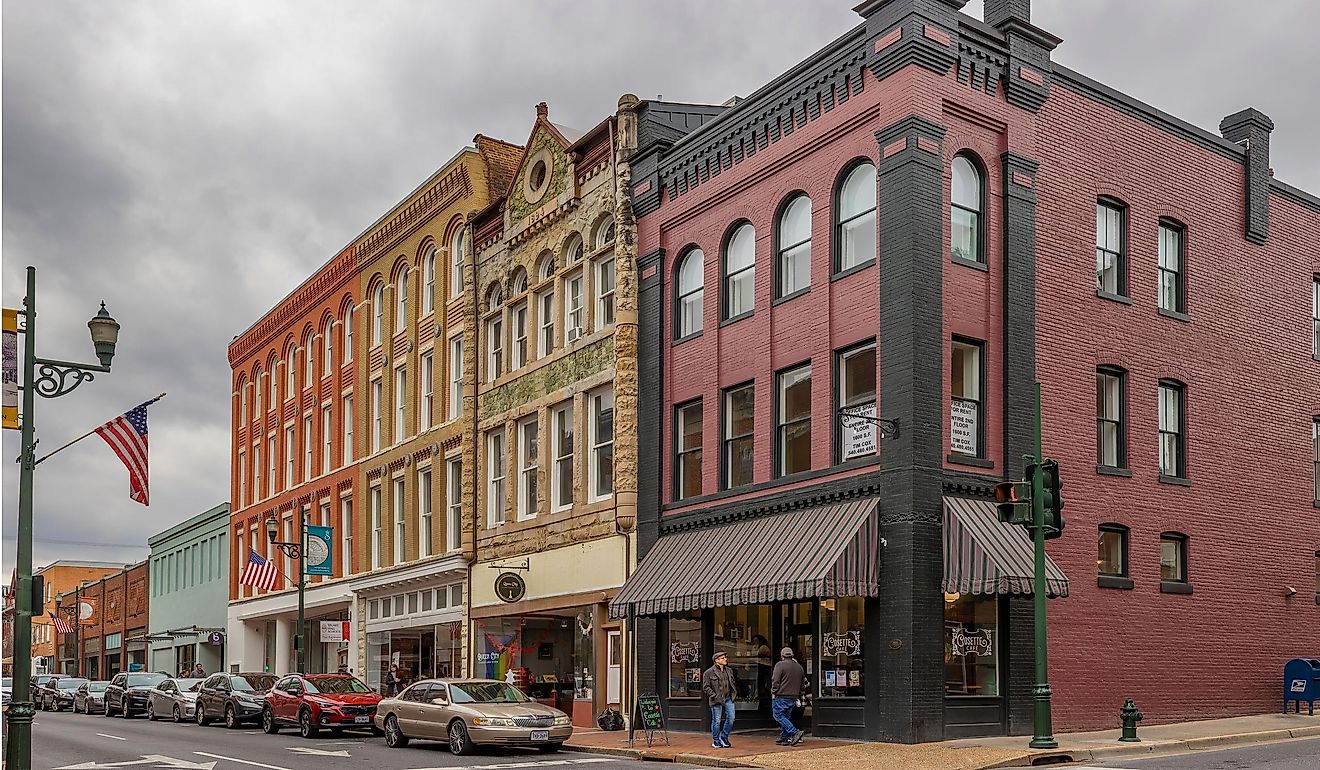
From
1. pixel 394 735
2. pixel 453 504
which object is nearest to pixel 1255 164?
pixel 394 735

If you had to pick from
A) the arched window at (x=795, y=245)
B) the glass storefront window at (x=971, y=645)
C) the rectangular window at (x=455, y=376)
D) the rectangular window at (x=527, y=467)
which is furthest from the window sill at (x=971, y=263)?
the rectangular window at (x=455, y=376)

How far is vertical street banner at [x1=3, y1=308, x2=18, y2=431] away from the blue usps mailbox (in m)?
22.0

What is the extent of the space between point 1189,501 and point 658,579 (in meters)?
9.79

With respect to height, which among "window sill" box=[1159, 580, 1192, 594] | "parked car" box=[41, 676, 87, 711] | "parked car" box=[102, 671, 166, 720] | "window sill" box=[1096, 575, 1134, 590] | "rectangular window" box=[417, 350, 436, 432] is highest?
"rectangular window" box=[417, 350, 436, 432]

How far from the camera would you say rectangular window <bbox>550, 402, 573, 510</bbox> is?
33781 millimetres

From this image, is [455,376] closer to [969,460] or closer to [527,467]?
[527,467]

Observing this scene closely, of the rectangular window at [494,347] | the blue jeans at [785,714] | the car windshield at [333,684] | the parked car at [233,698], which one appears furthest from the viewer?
the rectangular window at [494,347]

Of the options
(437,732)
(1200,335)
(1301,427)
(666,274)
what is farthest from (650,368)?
(1301,427)

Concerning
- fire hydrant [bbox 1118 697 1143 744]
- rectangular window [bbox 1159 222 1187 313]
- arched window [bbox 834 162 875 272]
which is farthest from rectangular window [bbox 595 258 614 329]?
fire hydrant [bbox 1118 697 1143 744]

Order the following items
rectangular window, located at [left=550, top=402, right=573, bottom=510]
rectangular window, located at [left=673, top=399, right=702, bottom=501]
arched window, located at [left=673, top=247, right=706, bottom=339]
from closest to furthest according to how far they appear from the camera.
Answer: rectangular window, located at [left=673, top=399, right=702, bottom=501] < arched window, located at [left=673, top=247, right=706, bottom=339] < rectangular window, located at [left=550, top=402, right=573, bottom=510]

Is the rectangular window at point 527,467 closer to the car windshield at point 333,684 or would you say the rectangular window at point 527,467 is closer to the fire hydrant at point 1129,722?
the car windshield at point 333,684

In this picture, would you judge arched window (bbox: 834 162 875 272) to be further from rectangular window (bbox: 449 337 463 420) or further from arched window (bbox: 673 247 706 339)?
rectangular window (bbox: 449 337 463 420)

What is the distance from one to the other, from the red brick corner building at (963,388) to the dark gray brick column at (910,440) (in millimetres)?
51

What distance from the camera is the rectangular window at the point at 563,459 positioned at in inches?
1330
